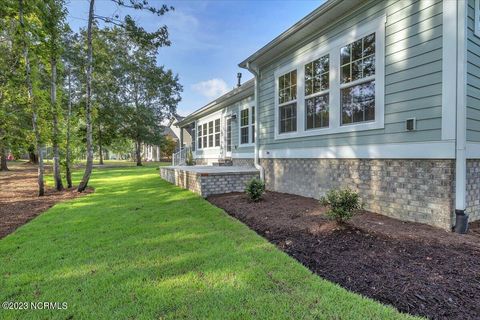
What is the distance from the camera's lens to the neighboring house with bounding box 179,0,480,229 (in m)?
3.78

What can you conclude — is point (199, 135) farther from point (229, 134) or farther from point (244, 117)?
point (244, 117)

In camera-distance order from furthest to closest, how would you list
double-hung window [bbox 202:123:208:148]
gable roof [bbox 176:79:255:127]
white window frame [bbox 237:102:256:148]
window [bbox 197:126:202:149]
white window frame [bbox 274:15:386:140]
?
window [bbox 197:126:202:149], double-hung window [bbox 202:123:208:148], white window frame [bbox 237:102:256:148], gable roof [bbox 176:79:255:127], white window frame [bbox 274:15:386:140]

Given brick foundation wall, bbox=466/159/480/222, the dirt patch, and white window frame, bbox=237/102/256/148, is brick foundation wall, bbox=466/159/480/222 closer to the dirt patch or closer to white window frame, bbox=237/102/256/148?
white window frame, bbox=237/102/256/148

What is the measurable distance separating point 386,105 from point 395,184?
138 centimetres

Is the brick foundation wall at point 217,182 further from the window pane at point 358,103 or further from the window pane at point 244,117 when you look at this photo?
the window pane at point 358,103

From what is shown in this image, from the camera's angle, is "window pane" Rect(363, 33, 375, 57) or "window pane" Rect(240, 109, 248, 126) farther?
"window pane" Rect(240, 109, 248, 126)

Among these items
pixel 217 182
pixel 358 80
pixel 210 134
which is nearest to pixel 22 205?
pixel 217 182

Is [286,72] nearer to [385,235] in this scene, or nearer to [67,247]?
[385,235]

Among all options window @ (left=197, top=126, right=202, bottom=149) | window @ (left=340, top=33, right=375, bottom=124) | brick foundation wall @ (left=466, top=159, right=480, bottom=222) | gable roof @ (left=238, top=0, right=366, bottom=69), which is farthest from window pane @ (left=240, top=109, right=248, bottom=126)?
brick foundation wall @ (left=466, top=159, right=480, bottom=222)

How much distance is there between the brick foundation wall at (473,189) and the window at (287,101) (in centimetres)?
375

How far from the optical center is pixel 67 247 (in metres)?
3.73

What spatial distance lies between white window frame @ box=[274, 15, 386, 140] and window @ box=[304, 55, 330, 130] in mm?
113

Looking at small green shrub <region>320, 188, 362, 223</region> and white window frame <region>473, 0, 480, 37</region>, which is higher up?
white window frame <region>473, 0, 480, 37</region>

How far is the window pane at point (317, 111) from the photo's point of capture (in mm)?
6043
